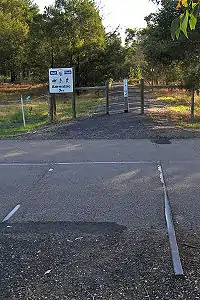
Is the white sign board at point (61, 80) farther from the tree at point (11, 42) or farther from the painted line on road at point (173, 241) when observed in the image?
the tree at point (11, 42)

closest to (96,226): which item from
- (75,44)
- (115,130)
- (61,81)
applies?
(115,130)

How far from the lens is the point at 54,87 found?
1509 centimetres

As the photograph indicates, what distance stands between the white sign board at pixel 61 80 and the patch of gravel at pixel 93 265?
35.6ft

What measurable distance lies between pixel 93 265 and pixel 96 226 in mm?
1097

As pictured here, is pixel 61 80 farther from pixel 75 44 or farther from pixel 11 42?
pixel 11 42

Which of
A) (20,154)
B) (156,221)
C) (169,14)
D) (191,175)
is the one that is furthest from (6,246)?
(169,14)

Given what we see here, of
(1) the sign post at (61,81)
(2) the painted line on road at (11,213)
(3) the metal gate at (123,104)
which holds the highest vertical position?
(1) the sign post at (61,81)

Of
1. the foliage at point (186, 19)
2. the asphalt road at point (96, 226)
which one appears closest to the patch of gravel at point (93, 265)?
the asphalt road at point (96, 226)

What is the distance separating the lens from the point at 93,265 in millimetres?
3727

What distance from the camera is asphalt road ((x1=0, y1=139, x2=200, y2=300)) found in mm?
3352

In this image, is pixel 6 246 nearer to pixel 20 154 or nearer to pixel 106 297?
pixel 106 297

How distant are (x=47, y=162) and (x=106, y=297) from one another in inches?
232

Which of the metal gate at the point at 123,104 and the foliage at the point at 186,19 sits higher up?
the foliage at the point at 186,19

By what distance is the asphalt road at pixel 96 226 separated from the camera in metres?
3.35
